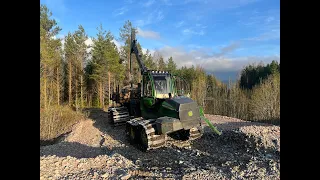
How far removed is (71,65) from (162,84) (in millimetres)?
20881

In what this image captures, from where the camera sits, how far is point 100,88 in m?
24.9

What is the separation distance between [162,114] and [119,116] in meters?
3.69

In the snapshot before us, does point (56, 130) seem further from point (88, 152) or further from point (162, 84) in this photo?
point (162, 84)

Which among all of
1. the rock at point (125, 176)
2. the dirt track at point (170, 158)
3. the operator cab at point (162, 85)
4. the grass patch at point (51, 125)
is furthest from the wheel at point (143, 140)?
the grass patch at point (51, 125)

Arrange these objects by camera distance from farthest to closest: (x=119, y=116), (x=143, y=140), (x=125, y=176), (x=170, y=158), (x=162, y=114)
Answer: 1. (x=119, y=116)
2. (x=162, y=114)
3. (x=143, y=140)
4. (x=170, y=158)
5. (x=125, y=176)

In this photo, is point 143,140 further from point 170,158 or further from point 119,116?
point 119,116

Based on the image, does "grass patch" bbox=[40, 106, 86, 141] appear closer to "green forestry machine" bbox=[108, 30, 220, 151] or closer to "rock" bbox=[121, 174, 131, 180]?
"green forestry machine" bbox=[108, 30, 220, 151]

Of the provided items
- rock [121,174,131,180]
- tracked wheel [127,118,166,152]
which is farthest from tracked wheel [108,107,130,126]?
rock [121,174,131,180]

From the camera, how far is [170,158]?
21.1ft

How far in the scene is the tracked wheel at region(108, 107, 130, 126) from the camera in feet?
34.9

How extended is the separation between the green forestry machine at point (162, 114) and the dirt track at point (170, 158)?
41cm

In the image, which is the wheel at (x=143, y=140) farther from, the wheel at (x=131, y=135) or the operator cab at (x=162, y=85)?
the operator cab at (x=162, y=85)

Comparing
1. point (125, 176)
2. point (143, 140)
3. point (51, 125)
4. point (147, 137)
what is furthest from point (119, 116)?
point (125, 176)
